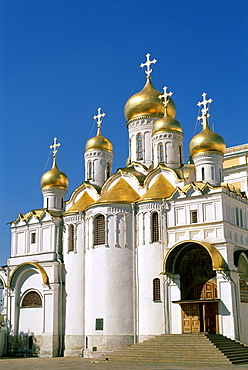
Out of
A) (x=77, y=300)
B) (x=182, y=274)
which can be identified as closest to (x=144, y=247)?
(x=182, y=274)

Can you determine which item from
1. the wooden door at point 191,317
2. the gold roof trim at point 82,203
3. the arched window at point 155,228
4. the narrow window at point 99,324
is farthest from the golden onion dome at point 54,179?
the wooden door at point 191,317

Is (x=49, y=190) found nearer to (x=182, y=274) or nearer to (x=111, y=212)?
(x=111, y=212)

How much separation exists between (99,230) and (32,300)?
20.9ft

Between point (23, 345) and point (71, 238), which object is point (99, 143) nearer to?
point (71, 238)

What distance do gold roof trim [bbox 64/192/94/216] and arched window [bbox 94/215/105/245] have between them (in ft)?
6.78

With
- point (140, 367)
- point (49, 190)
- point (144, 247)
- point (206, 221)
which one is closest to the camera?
point (140, 367)

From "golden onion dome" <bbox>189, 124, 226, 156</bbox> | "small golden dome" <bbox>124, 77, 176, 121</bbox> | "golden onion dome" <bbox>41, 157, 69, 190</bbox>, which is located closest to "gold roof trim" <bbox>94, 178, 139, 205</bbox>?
"golden onion dome" <bbox>189, 124, 226, 156</bbox>

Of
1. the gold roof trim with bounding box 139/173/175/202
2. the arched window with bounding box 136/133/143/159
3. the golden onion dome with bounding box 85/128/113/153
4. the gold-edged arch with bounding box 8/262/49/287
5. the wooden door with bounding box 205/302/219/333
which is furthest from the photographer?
the golden onion dome with bounding box 85/128/113/153

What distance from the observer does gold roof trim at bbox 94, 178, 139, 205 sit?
26.0 metres

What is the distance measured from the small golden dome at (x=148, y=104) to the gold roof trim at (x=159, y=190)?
5.12 m

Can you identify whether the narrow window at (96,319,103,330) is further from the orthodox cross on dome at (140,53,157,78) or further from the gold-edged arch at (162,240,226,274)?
the orthodox cross on dome at (140,53,157,78)

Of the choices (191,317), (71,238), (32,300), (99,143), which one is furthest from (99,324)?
(99,143)

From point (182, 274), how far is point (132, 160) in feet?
30.1

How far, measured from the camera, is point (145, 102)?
30344mm
